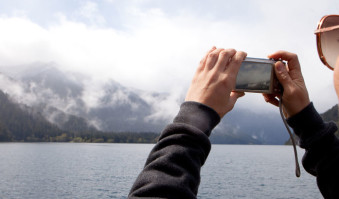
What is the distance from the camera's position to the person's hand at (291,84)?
221cm

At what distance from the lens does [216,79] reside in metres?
1.78

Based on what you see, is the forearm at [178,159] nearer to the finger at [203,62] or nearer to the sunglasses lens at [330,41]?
the finger at [203,62]

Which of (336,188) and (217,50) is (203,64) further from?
(336,188)

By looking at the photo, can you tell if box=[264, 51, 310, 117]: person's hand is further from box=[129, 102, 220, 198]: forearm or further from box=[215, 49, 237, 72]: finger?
box=[129, 102, 220, 198]: forearm

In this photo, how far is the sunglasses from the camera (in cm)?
185

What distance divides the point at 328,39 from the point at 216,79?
713 mm

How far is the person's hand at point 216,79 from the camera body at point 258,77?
0.23 m

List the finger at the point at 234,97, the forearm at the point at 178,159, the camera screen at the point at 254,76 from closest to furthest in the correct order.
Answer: the forearm at the point at 178,159 < the finger at the point at 234,97 < the camera screen at the point at 254,76

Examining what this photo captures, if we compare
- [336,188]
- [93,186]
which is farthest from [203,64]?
[93,186]

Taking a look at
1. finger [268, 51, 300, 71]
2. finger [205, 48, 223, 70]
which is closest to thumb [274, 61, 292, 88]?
→ finger [268, 51, 300, 71]

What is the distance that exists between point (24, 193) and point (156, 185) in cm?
5774

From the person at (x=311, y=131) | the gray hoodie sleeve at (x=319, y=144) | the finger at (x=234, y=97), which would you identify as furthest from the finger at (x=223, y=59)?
the gray hoodie sleeve at (x=319, y=144)

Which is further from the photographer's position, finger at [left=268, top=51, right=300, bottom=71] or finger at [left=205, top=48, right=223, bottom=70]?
finger at [left=268, top=51, right=300, bottom=71]

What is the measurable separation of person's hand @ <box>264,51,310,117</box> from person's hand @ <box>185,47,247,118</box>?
44 centimetres
